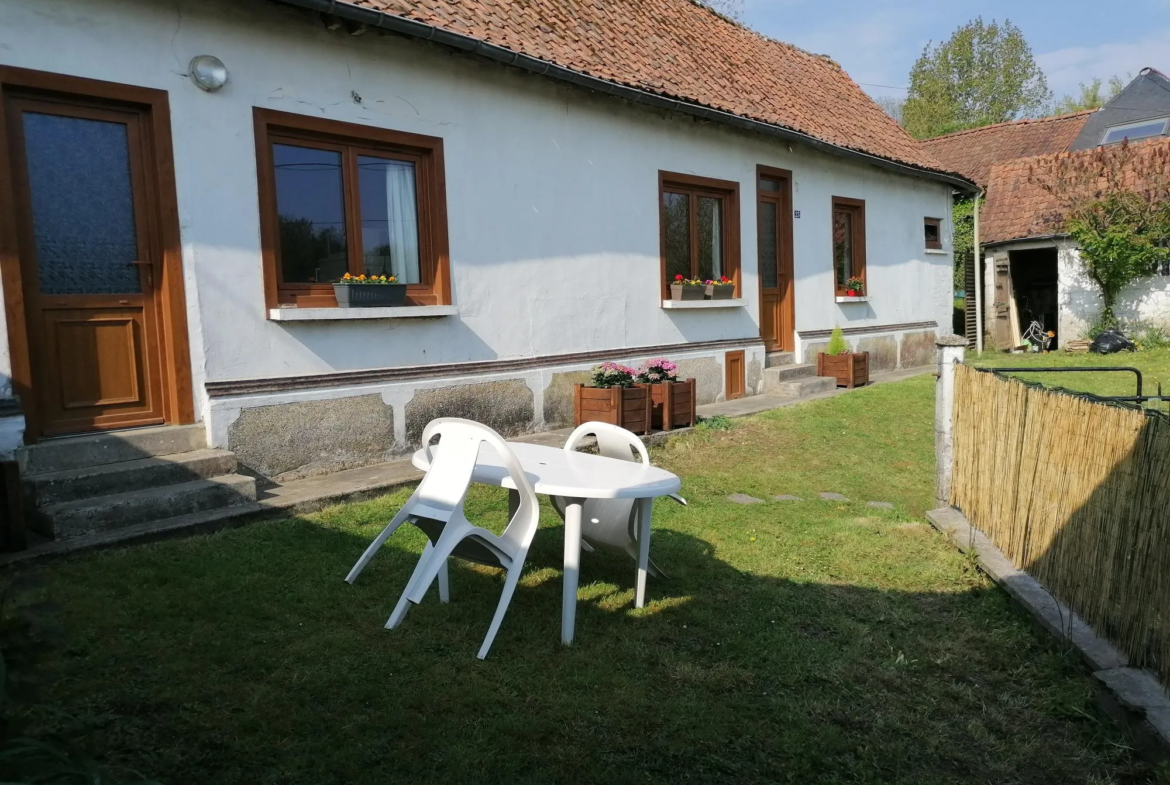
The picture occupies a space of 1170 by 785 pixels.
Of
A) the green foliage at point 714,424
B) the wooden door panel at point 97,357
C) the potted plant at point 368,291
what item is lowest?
the green foliage at point 714,424

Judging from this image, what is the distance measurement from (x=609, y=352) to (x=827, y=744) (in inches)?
250

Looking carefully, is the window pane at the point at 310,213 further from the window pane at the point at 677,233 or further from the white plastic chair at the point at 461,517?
the window pane at the point at 677,233

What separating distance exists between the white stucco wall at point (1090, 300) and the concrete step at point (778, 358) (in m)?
8.84

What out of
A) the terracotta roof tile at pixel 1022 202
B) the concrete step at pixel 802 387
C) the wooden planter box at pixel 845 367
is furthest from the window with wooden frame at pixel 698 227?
the terracotta roof tile at pixel 1022 202

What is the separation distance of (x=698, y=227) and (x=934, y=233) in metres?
7.09

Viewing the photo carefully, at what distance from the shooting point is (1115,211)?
52.9 feet

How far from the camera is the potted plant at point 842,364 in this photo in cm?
1170

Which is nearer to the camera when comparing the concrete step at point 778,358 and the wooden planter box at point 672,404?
the wooden planter box at point 672,404

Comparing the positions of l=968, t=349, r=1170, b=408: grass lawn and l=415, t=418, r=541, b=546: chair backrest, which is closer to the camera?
l=415, t=418, r=541, b=546: chair backrest

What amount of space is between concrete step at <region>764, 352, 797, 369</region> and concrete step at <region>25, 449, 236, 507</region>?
7.59 meters

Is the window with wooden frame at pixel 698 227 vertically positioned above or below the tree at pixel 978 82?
below

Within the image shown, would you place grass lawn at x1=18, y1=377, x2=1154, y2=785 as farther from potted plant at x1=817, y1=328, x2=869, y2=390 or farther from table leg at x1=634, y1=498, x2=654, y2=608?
potted plant at x1=817, y1=328, x2=869, y2=390

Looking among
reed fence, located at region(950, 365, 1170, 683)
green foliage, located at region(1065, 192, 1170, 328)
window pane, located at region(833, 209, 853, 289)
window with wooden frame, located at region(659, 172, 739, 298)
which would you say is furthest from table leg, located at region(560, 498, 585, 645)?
green foliage, located at region(1065, 192, 1170, 328)

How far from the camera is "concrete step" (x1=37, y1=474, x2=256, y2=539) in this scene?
187 inches
